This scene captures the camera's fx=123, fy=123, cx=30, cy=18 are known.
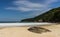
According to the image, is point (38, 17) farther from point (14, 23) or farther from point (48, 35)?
point (48, 35)

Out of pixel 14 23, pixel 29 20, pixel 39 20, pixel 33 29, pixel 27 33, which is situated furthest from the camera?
pixel 39 20

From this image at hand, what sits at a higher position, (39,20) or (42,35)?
(39,20)

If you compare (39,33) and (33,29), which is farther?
(33,29)

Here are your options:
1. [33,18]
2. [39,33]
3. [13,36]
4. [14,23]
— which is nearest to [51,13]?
[33,18]

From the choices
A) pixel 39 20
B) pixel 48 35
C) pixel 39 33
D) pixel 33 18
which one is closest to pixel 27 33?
pixel 39 33

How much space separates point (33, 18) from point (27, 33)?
107cm

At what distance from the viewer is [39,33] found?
2256mm

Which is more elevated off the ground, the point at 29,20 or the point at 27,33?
the point at 29,20

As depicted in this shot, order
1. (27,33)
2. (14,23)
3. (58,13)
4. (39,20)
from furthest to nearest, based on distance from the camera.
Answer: (58,13)
(39,20)
(14,23)
(27,33)

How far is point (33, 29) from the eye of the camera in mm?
2416

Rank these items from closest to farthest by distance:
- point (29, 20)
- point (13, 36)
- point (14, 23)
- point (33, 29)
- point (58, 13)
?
point (13, 36)
point (33, 29)
point (14, 23)
point (29, 20)
point (58, 13)

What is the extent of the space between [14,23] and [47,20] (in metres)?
1.02

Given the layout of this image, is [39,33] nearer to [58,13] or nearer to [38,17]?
[38,17]

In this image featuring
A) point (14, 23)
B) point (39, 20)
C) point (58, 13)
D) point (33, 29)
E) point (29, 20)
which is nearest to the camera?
point (33, 29)
